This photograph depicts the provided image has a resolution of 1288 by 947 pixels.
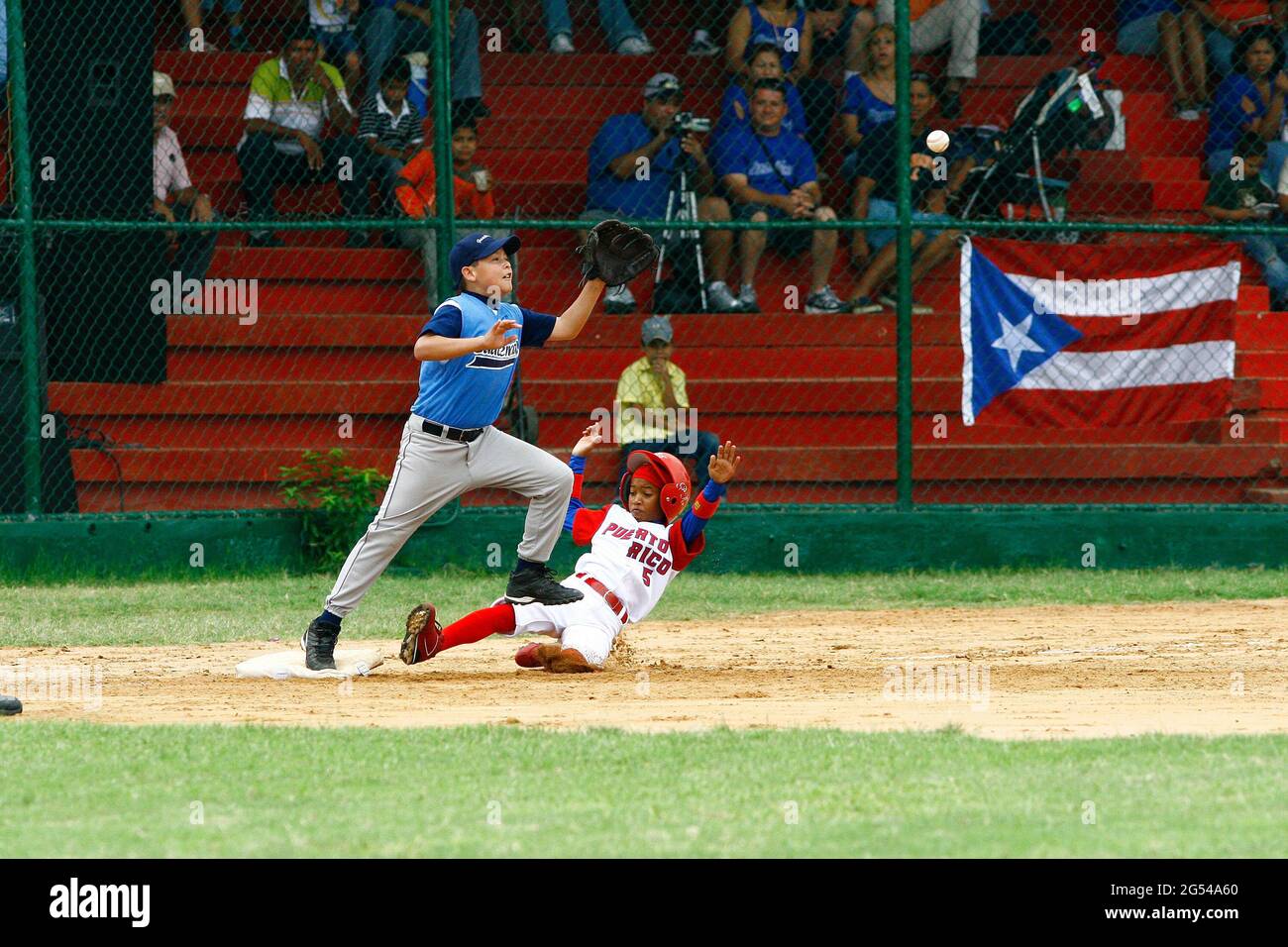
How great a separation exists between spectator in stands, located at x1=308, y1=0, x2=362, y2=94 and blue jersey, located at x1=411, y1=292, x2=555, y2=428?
6.48 meters

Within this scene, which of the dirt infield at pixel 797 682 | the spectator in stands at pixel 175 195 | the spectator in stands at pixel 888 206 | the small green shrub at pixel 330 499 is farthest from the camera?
the spectator in stands at pixel 888 206

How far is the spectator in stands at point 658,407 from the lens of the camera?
12.6m

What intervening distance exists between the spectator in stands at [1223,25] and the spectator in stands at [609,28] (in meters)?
4.67

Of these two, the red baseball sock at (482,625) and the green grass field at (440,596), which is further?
the green grass field at (440,596)

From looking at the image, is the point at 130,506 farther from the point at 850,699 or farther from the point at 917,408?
the point at 850,699

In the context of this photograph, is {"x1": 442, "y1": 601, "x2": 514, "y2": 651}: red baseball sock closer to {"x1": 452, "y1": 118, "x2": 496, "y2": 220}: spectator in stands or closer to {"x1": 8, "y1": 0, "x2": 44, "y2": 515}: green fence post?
{"x1": 8, "y1": 0, "x2": 44, "y2": 515}: green fence post

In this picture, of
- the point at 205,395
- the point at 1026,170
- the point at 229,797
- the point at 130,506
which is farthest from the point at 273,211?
the point at 229,797

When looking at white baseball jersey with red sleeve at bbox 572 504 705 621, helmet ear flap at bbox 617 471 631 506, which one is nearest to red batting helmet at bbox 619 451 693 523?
helmet ear flap at bbox 617 471 631 506

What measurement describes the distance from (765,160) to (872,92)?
105cm

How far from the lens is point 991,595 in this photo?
11633 millimetres

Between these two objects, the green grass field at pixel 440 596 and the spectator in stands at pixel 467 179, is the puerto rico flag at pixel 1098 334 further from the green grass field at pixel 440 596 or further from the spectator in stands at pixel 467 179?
the spectator in stands at pixel 467 179

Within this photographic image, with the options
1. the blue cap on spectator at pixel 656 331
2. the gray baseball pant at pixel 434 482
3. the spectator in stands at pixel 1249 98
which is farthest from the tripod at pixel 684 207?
the gray baseball pant at pixel 434 482

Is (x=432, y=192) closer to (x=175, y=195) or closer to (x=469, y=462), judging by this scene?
(x=175, y=195)

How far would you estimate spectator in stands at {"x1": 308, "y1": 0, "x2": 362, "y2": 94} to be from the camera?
1416 cm
